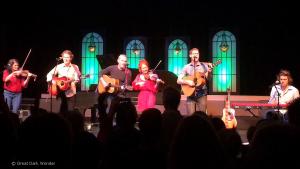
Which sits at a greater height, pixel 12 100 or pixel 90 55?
pixel 90 55

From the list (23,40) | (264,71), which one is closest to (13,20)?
(23,40)

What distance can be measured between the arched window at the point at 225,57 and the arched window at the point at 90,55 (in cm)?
483

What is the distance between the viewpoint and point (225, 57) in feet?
55.6

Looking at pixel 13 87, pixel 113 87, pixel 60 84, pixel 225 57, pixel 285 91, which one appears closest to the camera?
pixel 285 91

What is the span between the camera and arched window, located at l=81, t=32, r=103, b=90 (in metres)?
17.4

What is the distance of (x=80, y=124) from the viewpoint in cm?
352

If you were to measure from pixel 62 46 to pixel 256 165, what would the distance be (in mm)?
15411

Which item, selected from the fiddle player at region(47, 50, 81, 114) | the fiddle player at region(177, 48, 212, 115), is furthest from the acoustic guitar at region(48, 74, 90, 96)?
the fiddle player at region(177, 48, 212, 115)

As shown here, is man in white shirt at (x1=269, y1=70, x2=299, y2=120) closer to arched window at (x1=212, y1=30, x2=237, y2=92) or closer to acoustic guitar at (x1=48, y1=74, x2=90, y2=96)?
acoustic guitar at (x1=48, y1=74, x2=90, y2=96)

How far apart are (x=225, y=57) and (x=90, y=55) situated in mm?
5666

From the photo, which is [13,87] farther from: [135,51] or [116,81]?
[135,51]

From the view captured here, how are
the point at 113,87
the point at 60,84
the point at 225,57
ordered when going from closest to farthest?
the point at 60,84, the point at 113,87, the point at 225,57

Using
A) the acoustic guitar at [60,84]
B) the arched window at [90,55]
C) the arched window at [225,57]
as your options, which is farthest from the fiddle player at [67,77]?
the arched window at [225,57]

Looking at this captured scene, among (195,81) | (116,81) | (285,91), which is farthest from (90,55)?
(285,91)
